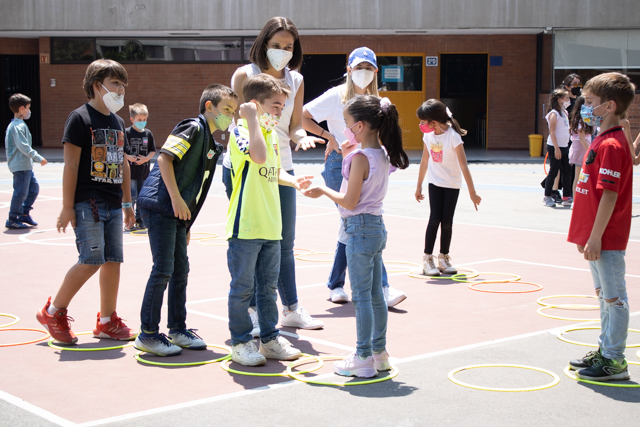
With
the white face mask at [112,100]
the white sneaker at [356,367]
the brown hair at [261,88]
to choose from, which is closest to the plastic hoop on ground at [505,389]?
the white sneaker at [356,367]

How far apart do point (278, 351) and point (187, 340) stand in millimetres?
733

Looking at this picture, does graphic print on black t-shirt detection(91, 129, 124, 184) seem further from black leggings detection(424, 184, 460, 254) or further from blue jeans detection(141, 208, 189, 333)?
black leggings detection(424, 184, 460, 254)

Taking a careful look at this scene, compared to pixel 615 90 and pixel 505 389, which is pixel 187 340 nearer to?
pixel 505 389

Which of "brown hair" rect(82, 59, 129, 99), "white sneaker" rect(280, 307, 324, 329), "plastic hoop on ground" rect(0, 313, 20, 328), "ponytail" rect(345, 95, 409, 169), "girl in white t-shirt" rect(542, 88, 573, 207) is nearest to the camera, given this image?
"ponytail" rect(345, 95, 409, 169)

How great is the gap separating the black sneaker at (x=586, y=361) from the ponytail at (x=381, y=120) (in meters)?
1.73

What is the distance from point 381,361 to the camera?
4980 millimetres

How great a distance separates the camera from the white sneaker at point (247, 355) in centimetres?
508

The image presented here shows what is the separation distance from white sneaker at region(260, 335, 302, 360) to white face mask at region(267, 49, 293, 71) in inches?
82.8

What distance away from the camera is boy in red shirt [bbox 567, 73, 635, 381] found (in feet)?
15.6

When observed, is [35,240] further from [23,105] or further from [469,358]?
[469,358]

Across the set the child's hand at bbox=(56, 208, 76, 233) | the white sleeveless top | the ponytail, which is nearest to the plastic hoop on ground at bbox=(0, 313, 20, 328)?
the child's hand at bbox=(56, 208, 76, 233)

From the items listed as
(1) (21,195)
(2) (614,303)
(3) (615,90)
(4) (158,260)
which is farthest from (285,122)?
(1) (21,195)

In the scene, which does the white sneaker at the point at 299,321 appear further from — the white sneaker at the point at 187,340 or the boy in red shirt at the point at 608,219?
the boy in red shirt at the point at 608,219

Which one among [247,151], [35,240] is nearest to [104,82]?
[247,151]
